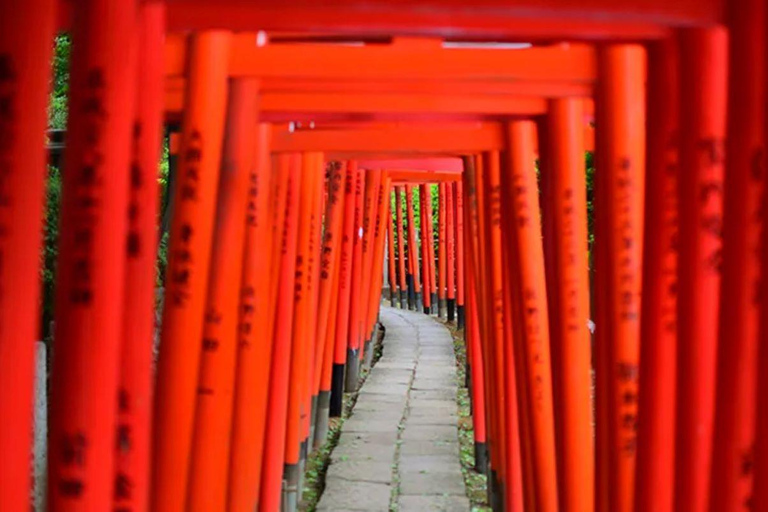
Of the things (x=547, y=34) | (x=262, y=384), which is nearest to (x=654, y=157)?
(x=547, y=34)

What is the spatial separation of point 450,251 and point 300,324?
1281 centimetres

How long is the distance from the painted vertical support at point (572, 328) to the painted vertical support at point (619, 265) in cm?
81

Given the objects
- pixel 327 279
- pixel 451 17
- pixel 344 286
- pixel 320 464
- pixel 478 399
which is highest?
pixel 451 17

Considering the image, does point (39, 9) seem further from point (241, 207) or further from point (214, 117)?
point (241, 207)

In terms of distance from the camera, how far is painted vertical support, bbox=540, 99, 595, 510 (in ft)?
13.8

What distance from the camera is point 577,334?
4.23 meters

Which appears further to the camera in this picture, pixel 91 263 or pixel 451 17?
pixel 451 17

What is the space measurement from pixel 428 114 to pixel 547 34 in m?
2.73

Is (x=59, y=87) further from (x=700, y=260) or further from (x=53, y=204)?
(x=700, y=260)

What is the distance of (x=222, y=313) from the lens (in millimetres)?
4047

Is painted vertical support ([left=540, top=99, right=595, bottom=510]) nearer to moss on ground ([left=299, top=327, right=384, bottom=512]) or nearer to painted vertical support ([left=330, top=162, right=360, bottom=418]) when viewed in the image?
moss on ground ([left=299, top=327, right=384, bottom=512])

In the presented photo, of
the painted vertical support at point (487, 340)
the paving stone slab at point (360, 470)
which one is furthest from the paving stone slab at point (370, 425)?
the painted vertical support at point (487, 340)

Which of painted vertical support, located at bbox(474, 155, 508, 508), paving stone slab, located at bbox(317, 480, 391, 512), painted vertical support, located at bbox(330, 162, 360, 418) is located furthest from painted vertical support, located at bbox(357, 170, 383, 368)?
painted vertical support, located at bbox(474, 155, 508, 508)

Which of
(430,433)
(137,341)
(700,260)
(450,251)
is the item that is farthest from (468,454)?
(450,251)
